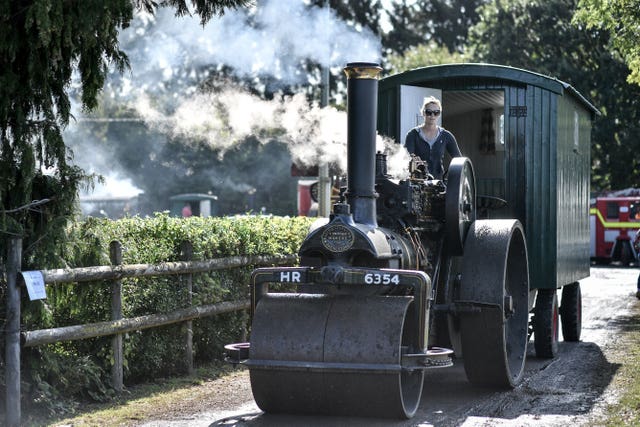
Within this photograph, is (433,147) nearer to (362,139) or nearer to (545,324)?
(362,139)

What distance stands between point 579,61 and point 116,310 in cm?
3434

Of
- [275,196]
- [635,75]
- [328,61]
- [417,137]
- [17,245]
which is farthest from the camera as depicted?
→ [275,196]

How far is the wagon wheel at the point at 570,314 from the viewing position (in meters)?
12.8

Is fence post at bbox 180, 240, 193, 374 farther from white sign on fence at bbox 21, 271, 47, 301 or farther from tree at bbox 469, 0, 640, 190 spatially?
tree at bbox 469, 0, 640, 190

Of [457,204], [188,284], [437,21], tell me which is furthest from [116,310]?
[437,21]

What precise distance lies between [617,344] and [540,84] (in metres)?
3.21

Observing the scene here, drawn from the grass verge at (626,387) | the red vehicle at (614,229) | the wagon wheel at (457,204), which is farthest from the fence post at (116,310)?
the red vehicle at (614,229)

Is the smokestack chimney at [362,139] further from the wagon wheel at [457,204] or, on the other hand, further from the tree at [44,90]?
the tree at [44,90]

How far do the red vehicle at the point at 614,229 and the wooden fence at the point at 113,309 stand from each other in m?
23.3

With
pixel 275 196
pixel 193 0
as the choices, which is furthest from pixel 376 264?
pixel 275 196

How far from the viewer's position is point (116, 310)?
8766 mm

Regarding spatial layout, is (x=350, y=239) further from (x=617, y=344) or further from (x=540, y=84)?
(x=617, y=344)

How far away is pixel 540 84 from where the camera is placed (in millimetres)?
11180

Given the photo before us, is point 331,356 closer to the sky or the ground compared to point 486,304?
closer to the ground
